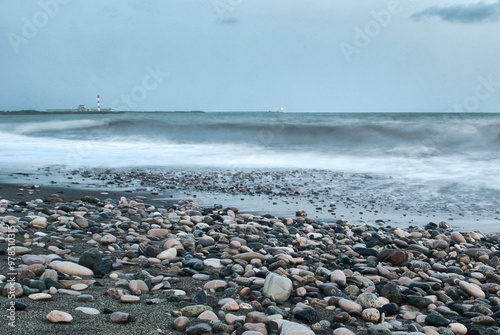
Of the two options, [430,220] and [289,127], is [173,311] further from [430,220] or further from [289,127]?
[289,127]

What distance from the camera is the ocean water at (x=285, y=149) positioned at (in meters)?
9.02

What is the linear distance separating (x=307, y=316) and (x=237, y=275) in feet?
2.06

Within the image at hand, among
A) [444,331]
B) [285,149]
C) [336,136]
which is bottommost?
[444,331]

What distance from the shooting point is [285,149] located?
14.0m

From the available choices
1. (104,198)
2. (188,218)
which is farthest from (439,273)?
(104,198)

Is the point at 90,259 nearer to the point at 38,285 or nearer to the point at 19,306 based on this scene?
the point at 38,285

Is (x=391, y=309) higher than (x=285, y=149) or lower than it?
lower

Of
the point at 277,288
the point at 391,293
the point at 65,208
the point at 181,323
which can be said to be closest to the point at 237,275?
the point at 277,288

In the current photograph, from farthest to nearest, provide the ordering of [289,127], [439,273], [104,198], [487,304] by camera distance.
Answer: [289,127] → [104,198] → [439,273] → [487,304]

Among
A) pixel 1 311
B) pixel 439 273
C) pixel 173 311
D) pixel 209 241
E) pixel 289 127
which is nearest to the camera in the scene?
pixel 1 311

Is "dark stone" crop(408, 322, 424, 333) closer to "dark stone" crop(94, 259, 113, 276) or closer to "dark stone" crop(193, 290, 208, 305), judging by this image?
"dark stone" crop(193, 290, 208, 305)

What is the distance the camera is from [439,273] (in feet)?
9.21

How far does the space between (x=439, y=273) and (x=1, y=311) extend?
2479 millimetres

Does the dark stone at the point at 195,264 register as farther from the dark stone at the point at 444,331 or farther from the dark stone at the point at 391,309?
the dark stone at the point at 444,331
